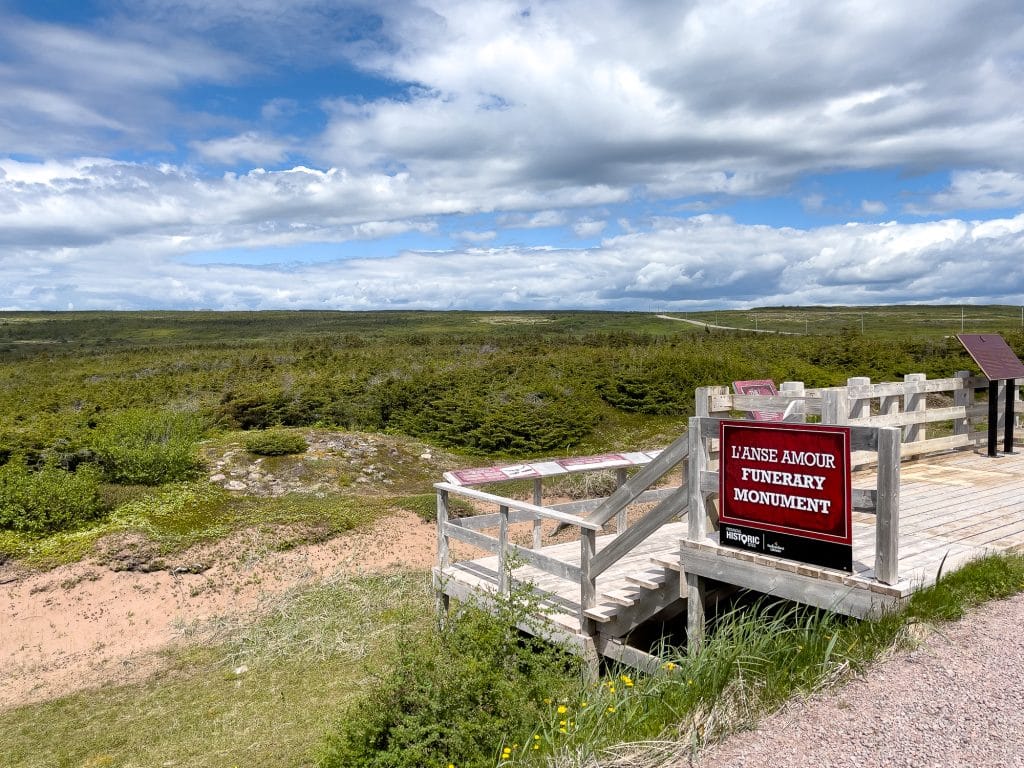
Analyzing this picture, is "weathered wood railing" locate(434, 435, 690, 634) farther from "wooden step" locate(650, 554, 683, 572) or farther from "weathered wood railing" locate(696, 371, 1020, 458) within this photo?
"weathered wood railing" locate(696, 371, 1020, 458)

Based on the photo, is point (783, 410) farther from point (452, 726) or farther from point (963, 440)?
point (963, 440)

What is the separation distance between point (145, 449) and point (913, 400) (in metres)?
15.7

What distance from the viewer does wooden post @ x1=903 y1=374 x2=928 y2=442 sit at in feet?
32.7

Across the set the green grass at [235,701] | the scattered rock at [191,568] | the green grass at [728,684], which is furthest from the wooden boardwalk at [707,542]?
the scattered rock at [191,568]

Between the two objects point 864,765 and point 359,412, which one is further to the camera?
point 359,412

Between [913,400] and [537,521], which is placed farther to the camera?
[913,400]

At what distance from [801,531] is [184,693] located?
716 cm

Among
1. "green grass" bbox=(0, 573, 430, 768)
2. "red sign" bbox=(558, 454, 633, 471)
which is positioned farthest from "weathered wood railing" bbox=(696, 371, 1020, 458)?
"green grass" bbox=(0, 573, 430, 768)

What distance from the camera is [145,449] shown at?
1764 centimetres

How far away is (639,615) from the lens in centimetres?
646

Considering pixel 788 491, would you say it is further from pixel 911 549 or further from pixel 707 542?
pixel 911 549

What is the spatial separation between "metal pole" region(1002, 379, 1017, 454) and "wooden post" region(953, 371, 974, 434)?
1.53 ft

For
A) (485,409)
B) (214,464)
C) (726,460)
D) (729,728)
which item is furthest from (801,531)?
(485,409)

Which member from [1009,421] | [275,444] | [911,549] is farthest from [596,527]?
[275,444]
